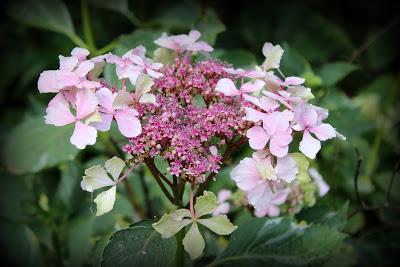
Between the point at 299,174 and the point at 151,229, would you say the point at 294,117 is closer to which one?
the point at 299,174

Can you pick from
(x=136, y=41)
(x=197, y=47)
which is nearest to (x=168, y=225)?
(x=197, y=47)

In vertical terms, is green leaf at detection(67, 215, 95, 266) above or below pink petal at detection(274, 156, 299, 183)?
below

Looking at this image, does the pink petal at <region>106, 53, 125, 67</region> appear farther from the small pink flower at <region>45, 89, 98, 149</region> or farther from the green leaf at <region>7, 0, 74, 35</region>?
the green leaf at <region>7, 0, 74, 35</region>

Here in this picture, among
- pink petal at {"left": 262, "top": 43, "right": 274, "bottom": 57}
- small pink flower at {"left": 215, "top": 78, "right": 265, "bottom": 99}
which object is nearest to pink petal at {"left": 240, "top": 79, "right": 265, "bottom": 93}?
small pink flower at {"left": 215, "top": 78, "right": 265, "bottom": 99}

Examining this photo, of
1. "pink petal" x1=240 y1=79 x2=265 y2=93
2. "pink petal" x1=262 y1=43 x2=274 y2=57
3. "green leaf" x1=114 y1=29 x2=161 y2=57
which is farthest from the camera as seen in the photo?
"green leaf" x1=114 y1=29 x2=161 y2=57

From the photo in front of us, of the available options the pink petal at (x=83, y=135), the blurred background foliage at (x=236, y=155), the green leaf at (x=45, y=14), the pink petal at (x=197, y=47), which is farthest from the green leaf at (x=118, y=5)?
the pink petal at (x=83, y=135)
